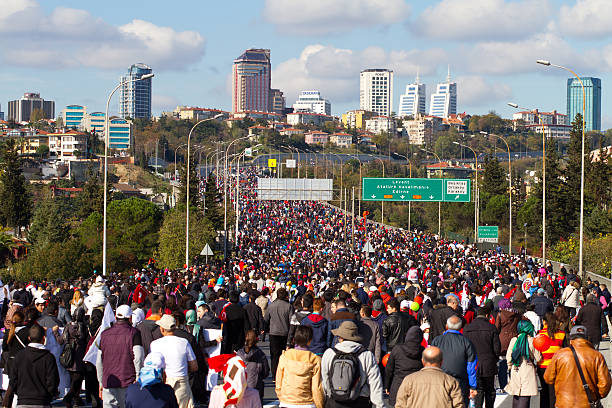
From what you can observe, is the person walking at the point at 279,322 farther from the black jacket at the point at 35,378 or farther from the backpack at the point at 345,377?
the backpack at the point at 345,377

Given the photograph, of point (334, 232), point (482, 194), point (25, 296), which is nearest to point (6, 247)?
point (334, 232)

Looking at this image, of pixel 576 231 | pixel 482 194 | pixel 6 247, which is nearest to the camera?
pixel 576 231

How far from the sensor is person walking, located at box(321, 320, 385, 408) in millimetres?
8570

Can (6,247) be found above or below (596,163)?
below

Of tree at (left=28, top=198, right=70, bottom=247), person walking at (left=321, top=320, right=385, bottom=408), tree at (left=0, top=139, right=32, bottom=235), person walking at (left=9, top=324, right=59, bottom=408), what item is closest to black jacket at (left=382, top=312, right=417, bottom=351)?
person walking at (left=321, top=320, right=385, bottom=408)

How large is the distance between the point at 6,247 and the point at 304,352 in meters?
86.1

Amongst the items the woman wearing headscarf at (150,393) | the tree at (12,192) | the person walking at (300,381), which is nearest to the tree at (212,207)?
the tree at (12,192)

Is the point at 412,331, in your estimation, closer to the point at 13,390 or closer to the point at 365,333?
the point at 365,333

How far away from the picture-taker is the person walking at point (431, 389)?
770 centimetres

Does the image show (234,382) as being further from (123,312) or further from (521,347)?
(521,347)

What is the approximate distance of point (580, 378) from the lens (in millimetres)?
9258

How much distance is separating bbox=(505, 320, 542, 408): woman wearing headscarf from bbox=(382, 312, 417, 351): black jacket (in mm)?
2137

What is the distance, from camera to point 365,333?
460 inches

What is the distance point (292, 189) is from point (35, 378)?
72915 millimetres
